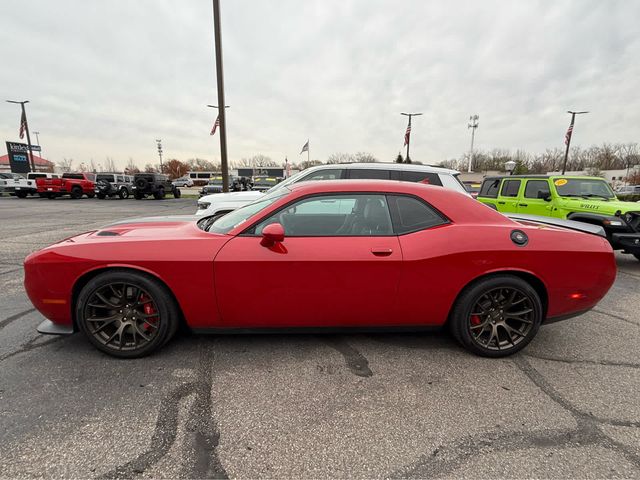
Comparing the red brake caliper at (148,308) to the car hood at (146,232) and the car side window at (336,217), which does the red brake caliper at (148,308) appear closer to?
the car hood at (146,232)

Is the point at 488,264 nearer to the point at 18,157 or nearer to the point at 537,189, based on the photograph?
the point at 537,189

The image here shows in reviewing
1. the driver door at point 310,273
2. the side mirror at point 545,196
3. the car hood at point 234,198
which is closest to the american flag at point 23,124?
the car hood at point 234,198

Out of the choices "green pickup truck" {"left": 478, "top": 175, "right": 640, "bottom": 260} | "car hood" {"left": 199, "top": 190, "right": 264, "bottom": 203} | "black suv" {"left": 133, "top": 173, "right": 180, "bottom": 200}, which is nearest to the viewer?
"green pickup truck" {"left": 478, "top": 175, "right": 640, "bottom": 260}

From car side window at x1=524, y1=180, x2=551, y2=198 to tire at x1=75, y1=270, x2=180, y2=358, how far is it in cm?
754

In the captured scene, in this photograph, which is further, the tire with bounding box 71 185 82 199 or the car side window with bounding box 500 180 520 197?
the tire with bounding box 71 185 82 199

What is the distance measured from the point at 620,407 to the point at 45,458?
3.62 m

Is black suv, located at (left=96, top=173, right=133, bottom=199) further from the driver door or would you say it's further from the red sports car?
the driver door

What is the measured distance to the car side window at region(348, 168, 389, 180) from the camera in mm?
5652

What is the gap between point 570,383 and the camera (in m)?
2.43

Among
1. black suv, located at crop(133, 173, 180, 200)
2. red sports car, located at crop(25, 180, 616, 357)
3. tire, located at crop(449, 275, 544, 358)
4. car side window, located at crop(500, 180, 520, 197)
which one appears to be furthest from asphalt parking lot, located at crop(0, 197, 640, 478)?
black suv, located at crop(133, 173, 180, 200)

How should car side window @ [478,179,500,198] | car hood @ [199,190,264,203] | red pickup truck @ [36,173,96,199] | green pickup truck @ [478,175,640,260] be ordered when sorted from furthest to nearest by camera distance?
red pickup truck @ [36,173,96,199]
car side window @ [478,179,500,198]
car hood @ [199,190,264,203]
green pickup truck @ [478,175,640,260]

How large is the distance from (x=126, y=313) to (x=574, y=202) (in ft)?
25.6

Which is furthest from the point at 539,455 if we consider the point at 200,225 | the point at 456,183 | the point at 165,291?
the point at 456,183

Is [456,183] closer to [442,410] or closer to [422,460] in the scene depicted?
[442,410]
